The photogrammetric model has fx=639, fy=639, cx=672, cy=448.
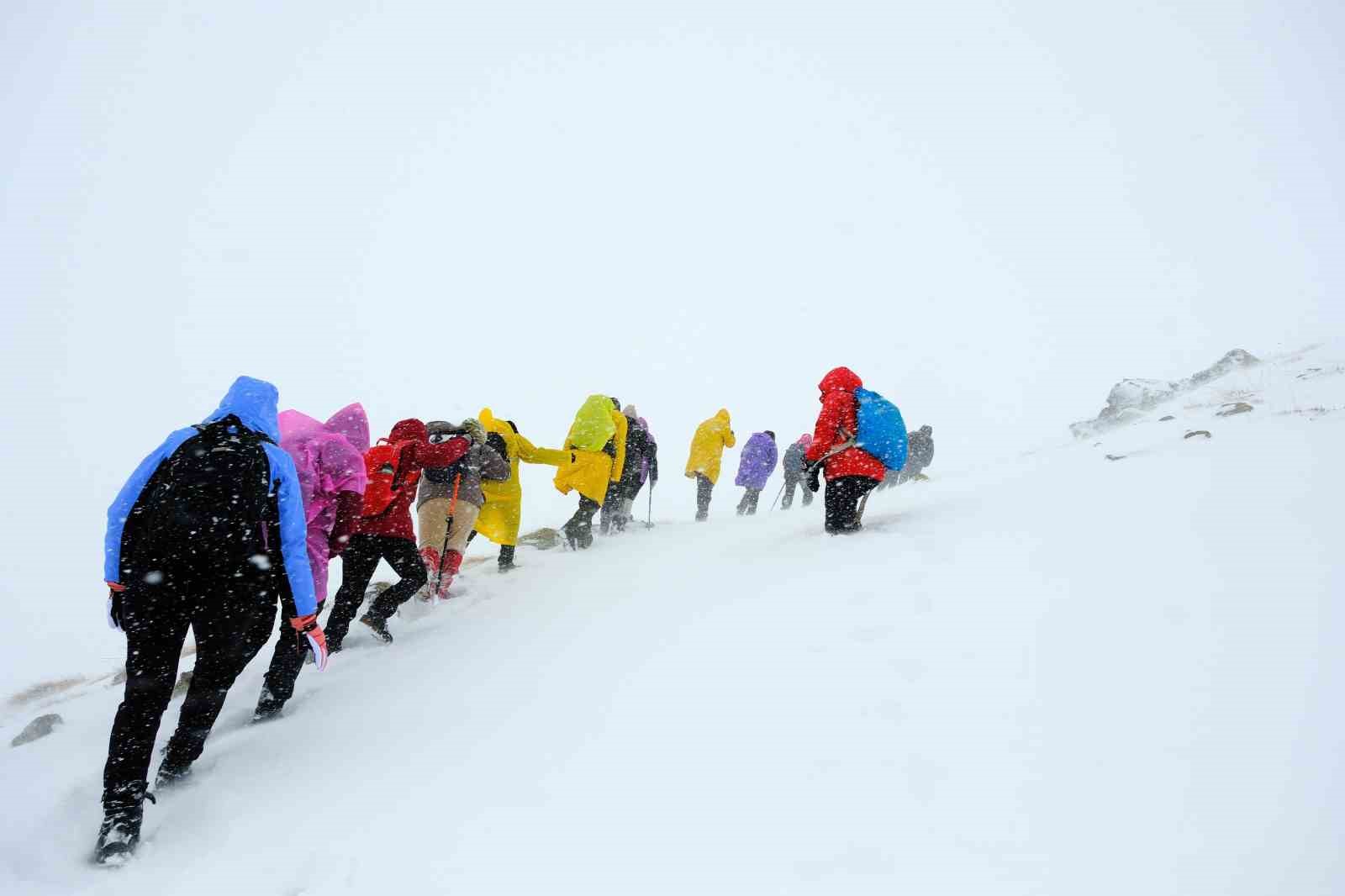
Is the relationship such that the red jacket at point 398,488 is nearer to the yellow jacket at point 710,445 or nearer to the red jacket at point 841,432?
the red jacket at point 841,432

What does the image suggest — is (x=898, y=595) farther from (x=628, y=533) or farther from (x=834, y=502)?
(x=628, y=533)

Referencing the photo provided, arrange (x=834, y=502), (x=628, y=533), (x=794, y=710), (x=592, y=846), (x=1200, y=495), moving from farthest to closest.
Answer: (x=628, y=533)
(x=834, y=502)
(x=1200, y=495)
(x=794, y=710)
(x=592, y=846)

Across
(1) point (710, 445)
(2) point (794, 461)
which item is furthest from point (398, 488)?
(2) point (794, 461)

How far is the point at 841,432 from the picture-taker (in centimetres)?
714

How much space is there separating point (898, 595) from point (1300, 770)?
7.51 feet

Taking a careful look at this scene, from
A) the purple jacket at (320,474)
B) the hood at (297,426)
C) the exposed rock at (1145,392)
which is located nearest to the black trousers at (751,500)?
the exposed rock at (1145,392)

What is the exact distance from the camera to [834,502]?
7207 mm

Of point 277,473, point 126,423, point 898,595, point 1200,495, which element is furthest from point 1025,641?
point 126,423

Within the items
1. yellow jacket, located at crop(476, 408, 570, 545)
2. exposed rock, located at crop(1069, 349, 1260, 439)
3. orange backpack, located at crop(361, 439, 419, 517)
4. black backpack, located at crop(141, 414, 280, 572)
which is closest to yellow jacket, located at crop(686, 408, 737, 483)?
yellow jacket, located at crop(476, 408, 570, 545)

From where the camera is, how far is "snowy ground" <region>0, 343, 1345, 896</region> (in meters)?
2.24

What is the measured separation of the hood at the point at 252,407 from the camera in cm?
395

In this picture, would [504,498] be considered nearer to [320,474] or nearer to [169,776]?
[320,474]

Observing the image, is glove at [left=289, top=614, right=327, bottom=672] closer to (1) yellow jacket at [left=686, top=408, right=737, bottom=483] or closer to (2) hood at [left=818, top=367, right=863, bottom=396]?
(2) hood at [left=818, top=367, right=863, bottom=396]

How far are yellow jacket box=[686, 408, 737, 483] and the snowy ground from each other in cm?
731
